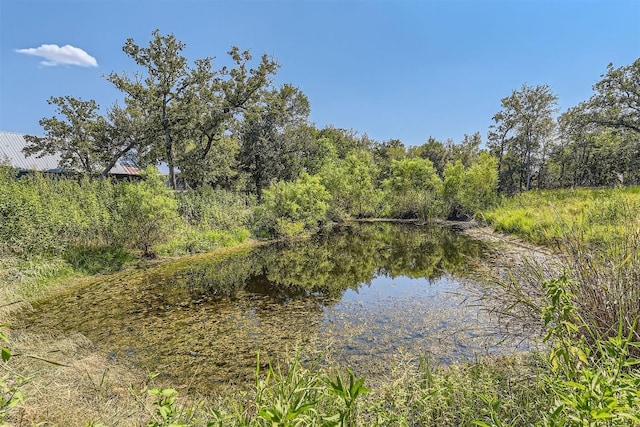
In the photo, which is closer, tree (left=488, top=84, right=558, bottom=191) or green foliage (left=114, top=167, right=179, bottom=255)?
green foliage (left=114, top=167, right=179, bottom=255)

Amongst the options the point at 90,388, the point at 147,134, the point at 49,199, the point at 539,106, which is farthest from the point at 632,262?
the point at 539,106

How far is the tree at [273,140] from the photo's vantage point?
24.7m

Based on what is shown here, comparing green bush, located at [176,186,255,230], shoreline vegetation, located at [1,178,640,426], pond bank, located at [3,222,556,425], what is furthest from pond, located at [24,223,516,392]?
green bush, located at [176,186,255,230]

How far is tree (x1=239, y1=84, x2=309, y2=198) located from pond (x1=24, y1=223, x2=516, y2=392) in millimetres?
14536

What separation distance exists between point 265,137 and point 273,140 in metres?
0.80

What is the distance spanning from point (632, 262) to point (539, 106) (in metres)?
29.1

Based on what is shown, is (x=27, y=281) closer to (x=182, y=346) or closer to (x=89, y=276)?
(x=89, y=276)

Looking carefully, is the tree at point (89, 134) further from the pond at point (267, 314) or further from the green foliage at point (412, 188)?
the green foliage at point (412, 188)

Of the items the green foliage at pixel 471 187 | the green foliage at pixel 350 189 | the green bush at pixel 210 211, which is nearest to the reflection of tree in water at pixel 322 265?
the green bush at pixel 210 211

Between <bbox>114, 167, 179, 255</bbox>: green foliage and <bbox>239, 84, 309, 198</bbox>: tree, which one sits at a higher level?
<bbox>239, 84, 309, 198</bbox>: tree

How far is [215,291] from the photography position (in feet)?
27.4

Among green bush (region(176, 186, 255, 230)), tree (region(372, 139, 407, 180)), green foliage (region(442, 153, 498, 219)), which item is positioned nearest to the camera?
green bush (region(176, 186, 255, 230))

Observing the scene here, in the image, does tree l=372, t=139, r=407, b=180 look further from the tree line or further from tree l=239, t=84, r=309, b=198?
tree l=239, t=84, r=309, b=198

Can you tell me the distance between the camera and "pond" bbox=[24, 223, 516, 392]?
4859mm
